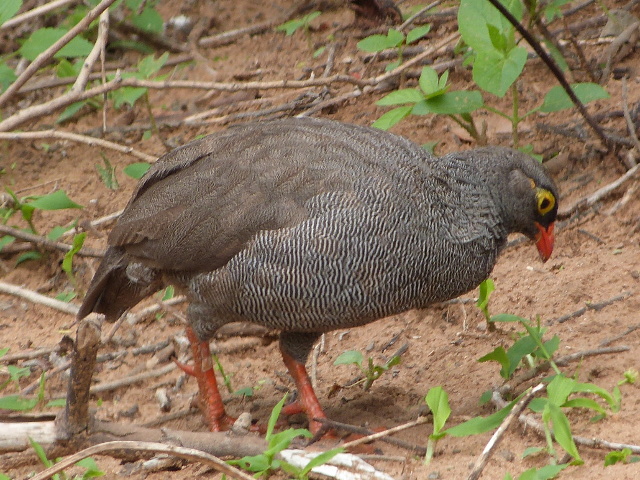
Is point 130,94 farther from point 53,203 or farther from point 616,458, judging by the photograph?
point 616,458

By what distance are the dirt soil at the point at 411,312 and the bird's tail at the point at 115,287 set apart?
0.57 metres

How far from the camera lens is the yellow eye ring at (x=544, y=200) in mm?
5105

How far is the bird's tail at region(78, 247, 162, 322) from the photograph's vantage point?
5.45 meters

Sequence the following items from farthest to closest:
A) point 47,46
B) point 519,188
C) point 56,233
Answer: point 47,46
point 56,233
point 519,188

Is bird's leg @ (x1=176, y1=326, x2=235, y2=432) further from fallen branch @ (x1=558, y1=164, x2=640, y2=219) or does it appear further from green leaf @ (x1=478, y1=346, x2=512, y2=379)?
fallen branch @ (x1=558, y1=164, x2=640, y2=219)

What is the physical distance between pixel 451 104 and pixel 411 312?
4.69 feet

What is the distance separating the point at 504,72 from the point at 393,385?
2.03m

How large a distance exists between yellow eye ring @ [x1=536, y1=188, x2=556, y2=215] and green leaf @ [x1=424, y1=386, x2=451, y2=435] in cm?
138

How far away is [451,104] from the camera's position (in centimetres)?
598

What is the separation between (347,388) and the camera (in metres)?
5.61

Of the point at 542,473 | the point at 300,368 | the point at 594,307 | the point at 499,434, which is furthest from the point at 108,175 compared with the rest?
the point at 542,473

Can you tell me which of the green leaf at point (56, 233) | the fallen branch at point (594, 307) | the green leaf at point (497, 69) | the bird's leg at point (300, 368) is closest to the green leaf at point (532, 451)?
the bird's leg at point (300, 368)

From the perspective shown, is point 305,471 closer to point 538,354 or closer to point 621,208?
point 538,354

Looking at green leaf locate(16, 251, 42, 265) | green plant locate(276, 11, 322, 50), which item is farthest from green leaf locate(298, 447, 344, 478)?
green plant locate(276, 11, 322, 50)
